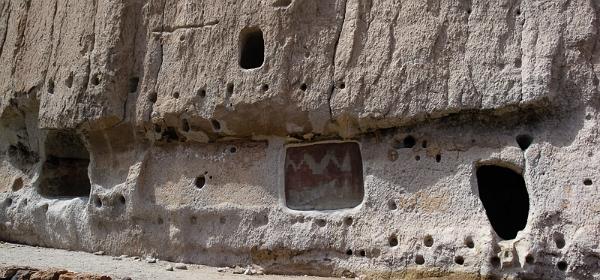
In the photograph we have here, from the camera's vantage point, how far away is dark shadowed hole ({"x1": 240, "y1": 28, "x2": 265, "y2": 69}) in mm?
6516

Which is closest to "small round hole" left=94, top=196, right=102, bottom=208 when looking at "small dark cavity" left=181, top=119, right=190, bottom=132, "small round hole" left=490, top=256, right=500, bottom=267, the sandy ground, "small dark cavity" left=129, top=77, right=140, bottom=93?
the sandy ground

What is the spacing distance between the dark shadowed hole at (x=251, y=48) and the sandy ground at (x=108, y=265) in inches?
86.5

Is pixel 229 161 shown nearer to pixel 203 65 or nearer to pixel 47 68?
pixel 203 65

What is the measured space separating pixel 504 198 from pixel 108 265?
13.0 feet

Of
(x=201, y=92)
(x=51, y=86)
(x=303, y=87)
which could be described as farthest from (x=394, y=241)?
(x=51, y=86)

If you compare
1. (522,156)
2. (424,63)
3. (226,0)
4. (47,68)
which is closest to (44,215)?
(47,68)

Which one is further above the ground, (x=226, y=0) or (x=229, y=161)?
Answer: (x=226, y=0)

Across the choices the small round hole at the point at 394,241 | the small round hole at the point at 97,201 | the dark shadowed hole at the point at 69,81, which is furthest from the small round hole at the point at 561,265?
the dark shadowed hole at the point at 69,81

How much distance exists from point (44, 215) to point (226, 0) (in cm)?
351

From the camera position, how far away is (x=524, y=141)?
5398mm

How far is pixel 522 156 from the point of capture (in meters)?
5.25

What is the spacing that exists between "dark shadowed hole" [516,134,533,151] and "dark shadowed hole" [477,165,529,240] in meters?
0.61

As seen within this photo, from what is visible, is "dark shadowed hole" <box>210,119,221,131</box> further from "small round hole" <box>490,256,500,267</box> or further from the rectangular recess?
"small round hole" <box>490,256,500,267</box>

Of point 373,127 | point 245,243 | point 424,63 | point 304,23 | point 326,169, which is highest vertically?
point 304,23
